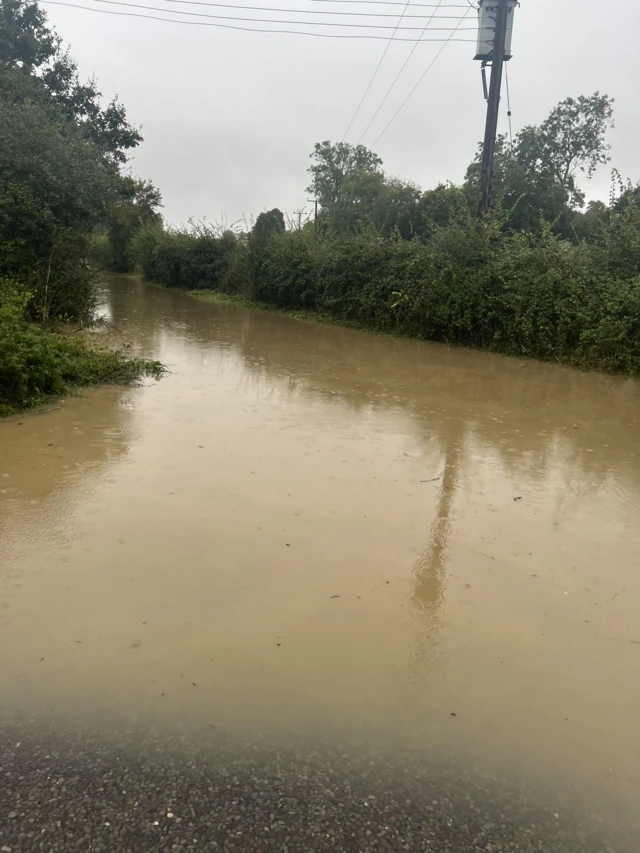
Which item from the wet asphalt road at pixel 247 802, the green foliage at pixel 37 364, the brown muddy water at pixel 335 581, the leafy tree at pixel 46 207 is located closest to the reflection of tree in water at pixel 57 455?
the brown muddy water at pixel 335 581

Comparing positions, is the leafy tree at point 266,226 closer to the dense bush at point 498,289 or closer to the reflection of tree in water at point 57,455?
the dense bush at point 498,289

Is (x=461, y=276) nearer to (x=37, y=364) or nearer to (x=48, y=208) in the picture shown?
(x=48, y=208)

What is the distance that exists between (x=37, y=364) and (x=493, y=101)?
44.1 feet

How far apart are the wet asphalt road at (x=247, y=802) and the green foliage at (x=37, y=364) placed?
5476 mm

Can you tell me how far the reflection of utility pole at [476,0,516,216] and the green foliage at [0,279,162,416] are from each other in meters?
10.8

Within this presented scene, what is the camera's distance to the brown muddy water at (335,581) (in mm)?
2910

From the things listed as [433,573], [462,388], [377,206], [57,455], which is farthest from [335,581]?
[377,206]

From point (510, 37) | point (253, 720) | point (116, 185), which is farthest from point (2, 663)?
point (510, 37)

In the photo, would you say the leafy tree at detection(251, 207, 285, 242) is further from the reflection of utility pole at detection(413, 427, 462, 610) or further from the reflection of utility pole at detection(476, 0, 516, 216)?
the reflection of utility pole at detection(413, 427, 462, 610)

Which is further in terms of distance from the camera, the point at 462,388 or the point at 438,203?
the point at 438,203

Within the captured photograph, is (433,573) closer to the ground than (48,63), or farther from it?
closer to the ground

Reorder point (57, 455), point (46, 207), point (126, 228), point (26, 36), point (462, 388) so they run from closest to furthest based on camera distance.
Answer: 1. point (57, 455)
2. point (462, 388)
3. point (46, 207)
4. point (26, 36)
5. point (126, 228)

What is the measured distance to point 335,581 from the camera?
4090mm

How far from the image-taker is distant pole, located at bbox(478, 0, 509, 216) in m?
15.5
